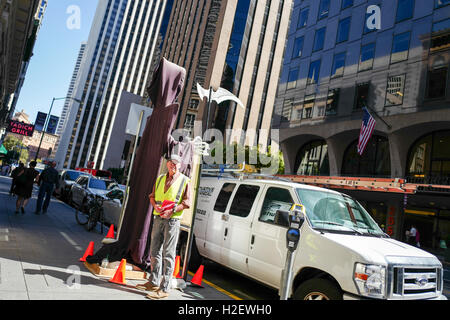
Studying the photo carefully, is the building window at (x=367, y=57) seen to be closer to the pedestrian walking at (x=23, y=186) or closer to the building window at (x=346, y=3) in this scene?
the building window at (x=346, y=3)

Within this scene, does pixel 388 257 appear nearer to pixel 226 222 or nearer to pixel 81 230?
pixel 226 222

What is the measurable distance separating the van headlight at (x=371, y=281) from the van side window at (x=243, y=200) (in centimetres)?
244

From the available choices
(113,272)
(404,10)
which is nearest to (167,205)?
(113,272)

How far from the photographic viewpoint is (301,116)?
26859 millimetres

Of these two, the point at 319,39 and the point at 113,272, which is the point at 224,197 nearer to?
the point at 113,272

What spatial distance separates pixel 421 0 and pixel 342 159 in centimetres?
1122

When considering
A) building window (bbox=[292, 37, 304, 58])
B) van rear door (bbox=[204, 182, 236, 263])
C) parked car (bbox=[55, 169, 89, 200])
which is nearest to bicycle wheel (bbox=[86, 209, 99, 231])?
van rear door (bbox=[204, 182, 236, 263])

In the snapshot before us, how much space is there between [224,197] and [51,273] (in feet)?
11.1

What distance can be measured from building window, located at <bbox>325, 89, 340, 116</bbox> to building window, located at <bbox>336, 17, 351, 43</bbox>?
13.7 feet

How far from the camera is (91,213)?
10109 mm

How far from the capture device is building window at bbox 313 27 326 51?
89.0 ft

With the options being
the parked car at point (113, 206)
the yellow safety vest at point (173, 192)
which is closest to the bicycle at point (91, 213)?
the parked car at point (113, 206)

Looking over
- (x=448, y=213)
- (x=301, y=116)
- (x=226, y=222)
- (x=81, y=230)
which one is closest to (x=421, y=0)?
(x=301, y=116)

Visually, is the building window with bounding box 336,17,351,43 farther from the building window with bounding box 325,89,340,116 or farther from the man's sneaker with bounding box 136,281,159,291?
the man's sneaker with bounding box 136,281,159,291
